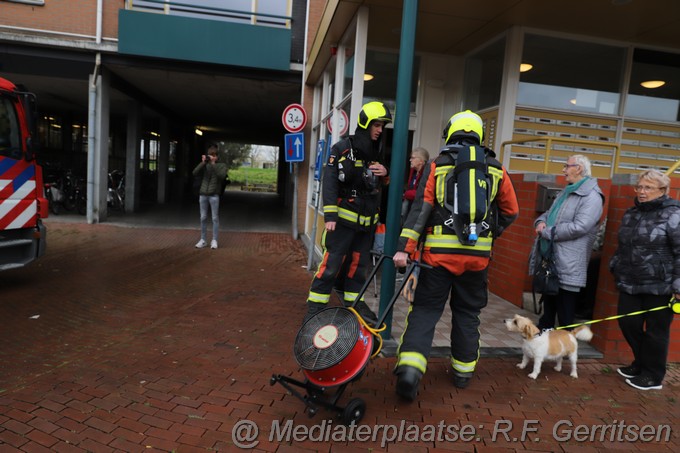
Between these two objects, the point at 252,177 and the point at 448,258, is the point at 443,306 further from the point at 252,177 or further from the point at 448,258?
the point at 252,177

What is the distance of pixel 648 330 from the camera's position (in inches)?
138

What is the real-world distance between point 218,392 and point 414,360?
1.45 m

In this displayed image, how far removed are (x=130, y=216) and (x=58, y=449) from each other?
11.5 metres

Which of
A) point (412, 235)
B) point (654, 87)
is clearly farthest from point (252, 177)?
point (412, 235)

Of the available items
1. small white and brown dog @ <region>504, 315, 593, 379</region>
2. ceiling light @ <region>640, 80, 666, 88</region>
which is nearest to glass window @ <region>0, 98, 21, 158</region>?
small white and brown dog @ <region>504, 315, 593, 379</region>

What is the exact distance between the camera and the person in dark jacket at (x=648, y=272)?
10.8 feet

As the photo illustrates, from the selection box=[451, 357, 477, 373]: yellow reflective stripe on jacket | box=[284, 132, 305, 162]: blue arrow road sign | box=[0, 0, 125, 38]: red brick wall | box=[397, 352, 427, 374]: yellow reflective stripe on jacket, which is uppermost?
box=[0, 0, 125, 38]: red brick wall

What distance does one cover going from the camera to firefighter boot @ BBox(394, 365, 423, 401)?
9.71 feet

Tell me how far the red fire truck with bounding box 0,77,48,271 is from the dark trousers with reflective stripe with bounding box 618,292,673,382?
6.71m

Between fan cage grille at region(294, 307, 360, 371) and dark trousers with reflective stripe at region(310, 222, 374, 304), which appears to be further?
dark trousers with reflective stripe at region(310, 222, 374, 304)

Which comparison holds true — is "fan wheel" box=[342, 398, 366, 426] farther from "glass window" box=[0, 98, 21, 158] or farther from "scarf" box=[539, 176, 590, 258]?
"glass window" box=[0, 98, 21, 158]

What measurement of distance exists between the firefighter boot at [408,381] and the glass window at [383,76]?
18.5ft

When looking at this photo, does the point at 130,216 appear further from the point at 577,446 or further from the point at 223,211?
the point at 577,446

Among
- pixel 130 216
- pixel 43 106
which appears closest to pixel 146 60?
pixel 130 216
